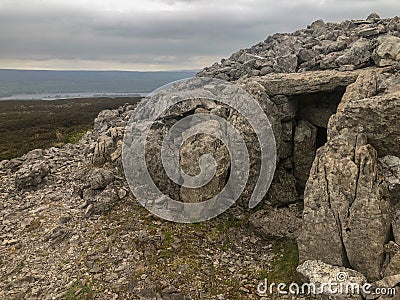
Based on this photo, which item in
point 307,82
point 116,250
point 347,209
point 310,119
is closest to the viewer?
point 347,209

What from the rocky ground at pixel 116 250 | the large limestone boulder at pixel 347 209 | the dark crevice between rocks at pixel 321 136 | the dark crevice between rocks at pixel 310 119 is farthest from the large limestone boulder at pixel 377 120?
the rocky ground at pixel 116 250

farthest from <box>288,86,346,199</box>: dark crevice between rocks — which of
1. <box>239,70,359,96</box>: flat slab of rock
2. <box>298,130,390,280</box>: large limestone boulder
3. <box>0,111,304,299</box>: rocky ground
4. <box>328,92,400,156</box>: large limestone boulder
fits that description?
<box>298,130,390,280</box>: large limestone boulder

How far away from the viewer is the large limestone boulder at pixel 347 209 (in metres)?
12.1

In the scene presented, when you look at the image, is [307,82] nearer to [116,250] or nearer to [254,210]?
[254,210]

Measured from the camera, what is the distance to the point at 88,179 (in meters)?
19.2

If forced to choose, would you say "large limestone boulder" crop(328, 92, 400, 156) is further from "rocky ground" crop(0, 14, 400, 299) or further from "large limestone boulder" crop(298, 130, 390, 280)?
"large limestone boulder" crop(298, 130, 390, 280)

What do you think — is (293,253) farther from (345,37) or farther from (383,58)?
(345,37)

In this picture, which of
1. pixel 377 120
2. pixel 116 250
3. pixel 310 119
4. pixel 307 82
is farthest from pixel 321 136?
pixel 116 250

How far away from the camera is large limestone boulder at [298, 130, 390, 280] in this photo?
12.1 metres

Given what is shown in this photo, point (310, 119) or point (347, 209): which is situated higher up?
point (310, 119)

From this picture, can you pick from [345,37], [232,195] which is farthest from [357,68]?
[232,195]

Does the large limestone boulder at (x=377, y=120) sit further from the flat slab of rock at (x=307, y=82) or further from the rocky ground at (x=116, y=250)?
the rocky ground at (x=116, y=250)

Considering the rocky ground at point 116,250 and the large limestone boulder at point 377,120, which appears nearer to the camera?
the large limestone boulder at point 377,120

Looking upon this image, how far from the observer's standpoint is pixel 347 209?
12.5 metres
